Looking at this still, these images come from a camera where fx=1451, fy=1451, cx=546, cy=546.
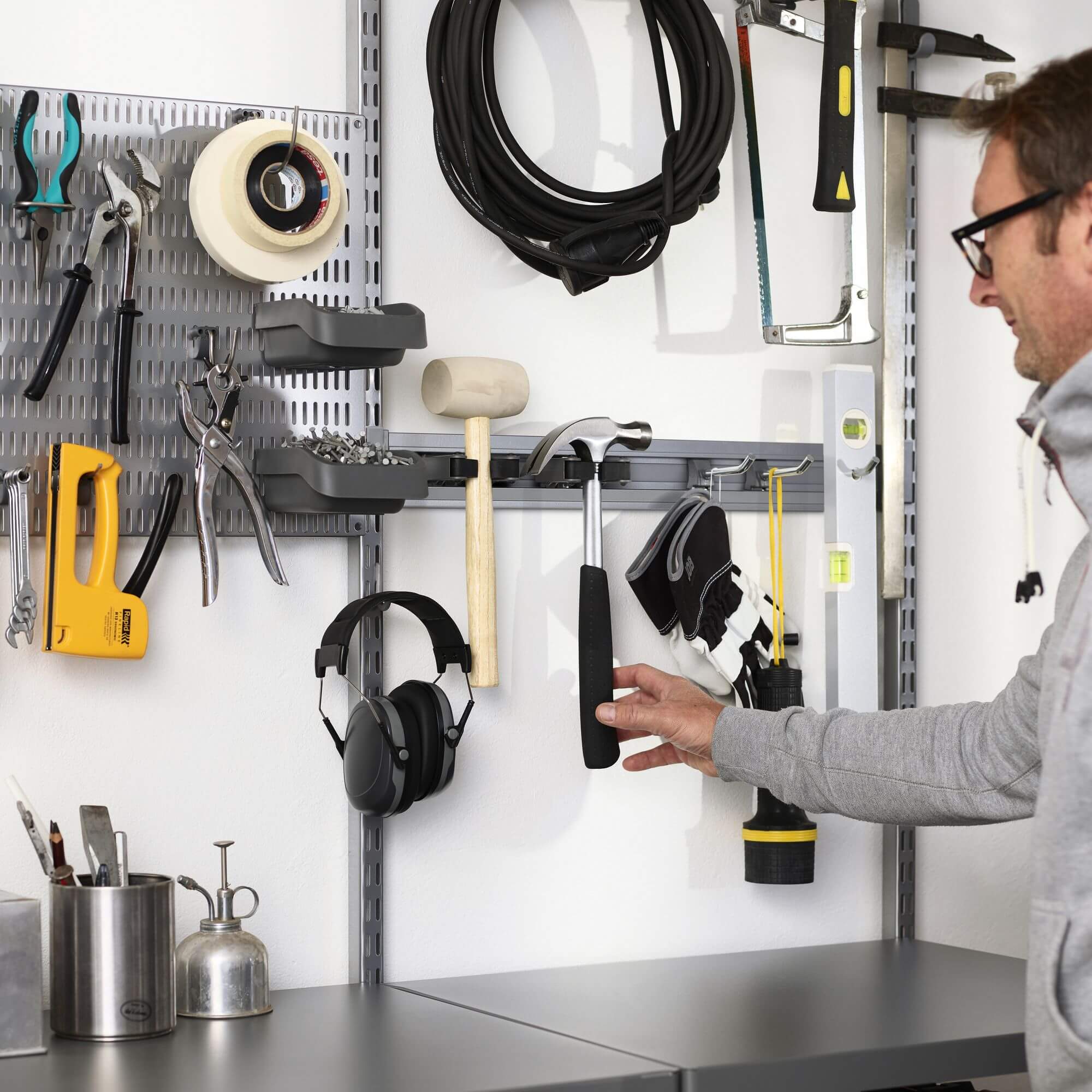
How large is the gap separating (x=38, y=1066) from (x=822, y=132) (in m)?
1.42

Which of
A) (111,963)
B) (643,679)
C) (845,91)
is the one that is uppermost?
(845,91)

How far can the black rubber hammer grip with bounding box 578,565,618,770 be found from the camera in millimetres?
1766

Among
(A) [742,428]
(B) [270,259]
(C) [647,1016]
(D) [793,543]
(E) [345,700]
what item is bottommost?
(C) [647,1016]

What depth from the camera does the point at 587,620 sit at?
179 centimetres

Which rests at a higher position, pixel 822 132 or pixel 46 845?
pixel 822 132

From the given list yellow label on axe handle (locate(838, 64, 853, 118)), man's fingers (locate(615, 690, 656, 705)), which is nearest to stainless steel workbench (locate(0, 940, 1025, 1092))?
man's fingers (locate(615, 690, 656, 705))

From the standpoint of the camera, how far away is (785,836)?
6.33 ft

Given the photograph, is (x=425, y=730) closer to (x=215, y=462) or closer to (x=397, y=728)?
(x=397, y=728)

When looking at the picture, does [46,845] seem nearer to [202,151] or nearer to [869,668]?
[202,151]

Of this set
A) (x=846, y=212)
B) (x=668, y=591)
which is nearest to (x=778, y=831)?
(x=668, y=591)

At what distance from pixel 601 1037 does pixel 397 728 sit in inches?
16.4

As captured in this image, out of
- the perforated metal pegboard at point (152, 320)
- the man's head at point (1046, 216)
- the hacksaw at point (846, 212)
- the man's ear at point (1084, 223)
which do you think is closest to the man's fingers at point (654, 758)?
the perforated metal pegboard at point (152, 320)

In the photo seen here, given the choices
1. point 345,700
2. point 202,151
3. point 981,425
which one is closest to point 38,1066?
point 345,700

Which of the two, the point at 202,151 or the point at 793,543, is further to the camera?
the point at 793,543
